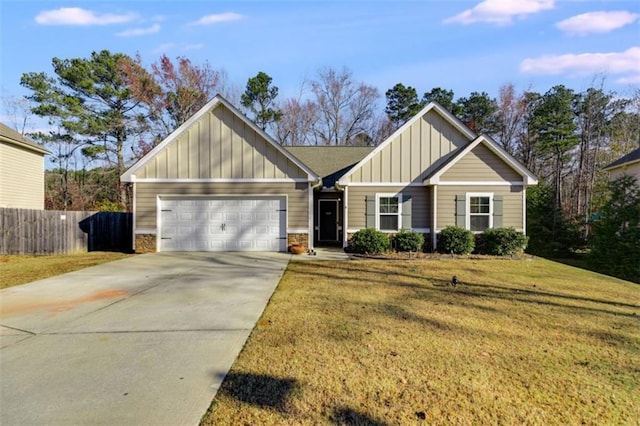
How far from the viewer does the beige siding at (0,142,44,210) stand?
16.1m

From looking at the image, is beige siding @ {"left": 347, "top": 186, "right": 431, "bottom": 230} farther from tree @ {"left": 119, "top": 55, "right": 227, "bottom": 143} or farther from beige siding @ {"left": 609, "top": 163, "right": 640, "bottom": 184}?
tree @ {"left": 119, "top": 55, "right": 227, "bottom": 143}

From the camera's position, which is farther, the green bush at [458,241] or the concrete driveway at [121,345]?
the green bush at [458,241]

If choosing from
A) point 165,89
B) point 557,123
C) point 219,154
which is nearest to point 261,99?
point 165,89

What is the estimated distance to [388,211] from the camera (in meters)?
A: 13.1

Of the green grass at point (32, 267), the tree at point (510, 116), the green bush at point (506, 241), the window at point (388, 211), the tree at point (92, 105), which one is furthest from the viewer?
the tree at point (510, 116)

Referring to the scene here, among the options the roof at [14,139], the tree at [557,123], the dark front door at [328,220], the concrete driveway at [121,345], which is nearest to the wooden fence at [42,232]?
the roof at [14,139]

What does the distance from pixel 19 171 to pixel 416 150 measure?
1895cm

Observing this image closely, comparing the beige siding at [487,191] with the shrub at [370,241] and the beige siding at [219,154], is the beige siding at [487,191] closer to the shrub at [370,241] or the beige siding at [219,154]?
the shrub at [370,241]

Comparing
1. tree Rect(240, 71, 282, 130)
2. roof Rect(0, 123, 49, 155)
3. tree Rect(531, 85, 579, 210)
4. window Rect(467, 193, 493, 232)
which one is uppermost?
tree Rect(240, 71, 282, 130)

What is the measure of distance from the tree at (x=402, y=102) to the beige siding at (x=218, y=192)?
21.6m

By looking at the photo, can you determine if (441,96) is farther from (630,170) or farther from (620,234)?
(620,234)

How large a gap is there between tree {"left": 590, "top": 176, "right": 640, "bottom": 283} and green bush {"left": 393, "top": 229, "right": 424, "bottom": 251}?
6808mm

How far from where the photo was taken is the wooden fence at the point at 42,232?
1261cm

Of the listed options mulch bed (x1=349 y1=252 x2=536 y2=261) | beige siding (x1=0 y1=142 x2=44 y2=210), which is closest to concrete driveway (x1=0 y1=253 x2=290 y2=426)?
mulch bed (x1=349 y1=252 x2=536 y2=261)
